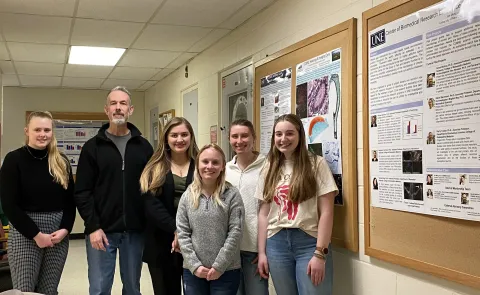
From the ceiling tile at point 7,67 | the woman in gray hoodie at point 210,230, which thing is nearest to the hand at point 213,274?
the woman in gray hoodie at point 210,230

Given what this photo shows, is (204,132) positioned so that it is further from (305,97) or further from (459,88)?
(459,88)

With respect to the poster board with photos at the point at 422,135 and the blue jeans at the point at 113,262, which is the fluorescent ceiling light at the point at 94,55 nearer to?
the blue jeans at the point at 113,262

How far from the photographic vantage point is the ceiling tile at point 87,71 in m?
5.89

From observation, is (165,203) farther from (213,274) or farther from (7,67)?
(7,67)

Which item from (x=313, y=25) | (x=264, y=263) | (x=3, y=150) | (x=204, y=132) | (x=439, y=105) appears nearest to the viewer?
(x=439, y=105)

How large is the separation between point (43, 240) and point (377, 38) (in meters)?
2.09

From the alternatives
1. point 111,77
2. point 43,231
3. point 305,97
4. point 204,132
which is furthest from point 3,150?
point 305,97

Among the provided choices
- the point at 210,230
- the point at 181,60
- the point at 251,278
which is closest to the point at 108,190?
the point at 210,230

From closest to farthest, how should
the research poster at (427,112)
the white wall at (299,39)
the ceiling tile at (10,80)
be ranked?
the research poster at (427,112)
the white wall at (299,39)
the ceiling tile at (10,80)

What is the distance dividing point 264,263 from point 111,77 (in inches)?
194

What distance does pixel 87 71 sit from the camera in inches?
242

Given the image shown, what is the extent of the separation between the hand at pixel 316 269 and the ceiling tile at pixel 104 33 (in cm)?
274

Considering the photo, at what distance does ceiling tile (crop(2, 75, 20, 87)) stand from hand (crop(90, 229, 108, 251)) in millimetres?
4861

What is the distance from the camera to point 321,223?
2281mm
